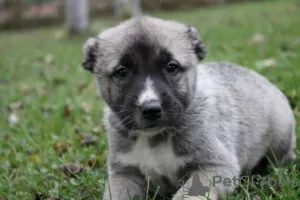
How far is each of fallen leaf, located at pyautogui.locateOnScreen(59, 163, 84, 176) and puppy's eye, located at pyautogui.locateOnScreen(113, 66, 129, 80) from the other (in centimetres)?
105

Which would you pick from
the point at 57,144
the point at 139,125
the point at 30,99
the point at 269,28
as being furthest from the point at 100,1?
the point at 139,125

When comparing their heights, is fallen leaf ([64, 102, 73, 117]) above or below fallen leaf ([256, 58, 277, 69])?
below

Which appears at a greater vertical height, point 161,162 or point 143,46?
point 143,46

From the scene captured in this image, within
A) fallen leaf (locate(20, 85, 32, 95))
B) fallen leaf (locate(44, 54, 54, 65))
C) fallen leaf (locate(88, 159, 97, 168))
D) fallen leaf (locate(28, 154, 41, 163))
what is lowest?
fallen leaf (locate(44, 54, 54, 65))

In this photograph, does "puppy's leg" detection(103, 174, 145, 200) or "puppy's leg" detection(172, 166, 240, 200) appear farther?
"puppy's leg" detection(103, 174, 145, 200)

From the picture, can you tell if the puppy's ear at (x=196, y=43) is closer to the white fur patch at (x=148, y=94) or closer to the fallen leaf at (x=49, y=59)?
the white fur patch at (x=148, y=94)

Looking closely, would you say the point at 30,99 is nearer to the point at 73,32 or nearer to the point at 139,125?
the point at 139,125

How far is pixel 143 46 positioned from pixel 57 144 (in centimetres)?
199

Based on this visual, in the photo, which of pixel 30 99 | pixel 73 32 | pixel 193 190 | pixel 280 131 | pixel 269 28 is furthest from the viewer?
pixel 73 32

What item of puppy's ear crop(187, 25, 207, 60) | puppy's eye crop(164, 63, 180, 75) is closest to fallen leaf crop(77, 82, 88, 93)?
puppy's ear crop(187, 25, 207, 60)

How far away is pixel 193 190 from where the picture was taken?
3230 mm

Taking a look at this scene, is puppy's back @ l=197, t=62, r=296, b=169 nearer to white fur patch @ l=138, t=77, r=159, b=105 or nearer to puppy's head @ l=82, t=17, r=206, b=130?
puppy's head @ l=82, t=17, r=206, b=130

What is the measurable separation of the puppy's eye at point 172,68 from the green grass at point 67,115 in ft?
3.33

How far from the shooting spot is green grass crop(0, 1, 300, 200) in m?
3.87
